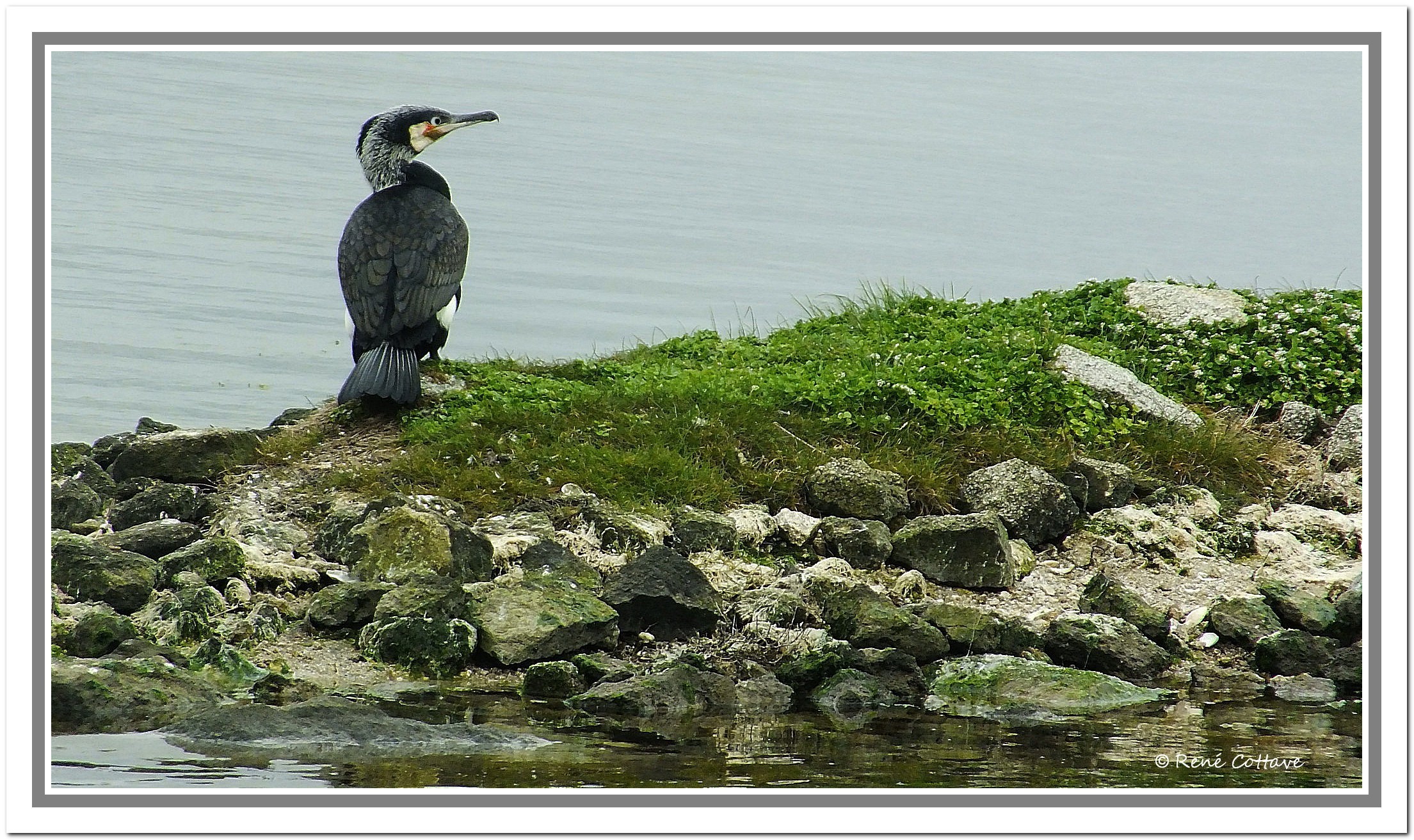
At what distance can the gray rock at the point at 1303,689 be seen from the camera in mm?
5895

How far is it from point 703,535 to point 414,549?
1422 mm

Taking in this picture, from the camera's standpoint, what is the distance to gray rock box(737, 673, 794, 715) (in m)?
5.45

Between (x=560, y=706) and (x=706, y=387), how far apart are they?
140 inches

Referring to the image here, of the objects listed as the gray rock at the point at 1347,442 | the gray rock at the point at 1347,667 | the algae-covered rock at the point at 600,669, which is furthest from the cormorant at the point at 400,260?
the gray rock at the point at 1347,442

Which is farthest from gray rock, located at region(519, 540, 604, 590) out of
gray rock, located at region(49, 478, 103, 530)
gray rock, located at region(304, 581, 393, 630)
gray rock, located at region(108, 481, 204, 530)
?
gray rock, located at region(49, 478, 103, 530)

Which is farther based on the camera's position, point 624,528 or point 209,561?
point 624,528

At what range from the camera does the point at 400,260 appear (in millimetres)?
8109

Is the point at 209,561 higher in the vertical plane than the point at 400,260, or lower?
lower

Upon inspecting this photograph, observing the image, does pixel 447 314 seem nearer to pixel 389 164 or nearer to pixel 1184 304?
pixel 389 164

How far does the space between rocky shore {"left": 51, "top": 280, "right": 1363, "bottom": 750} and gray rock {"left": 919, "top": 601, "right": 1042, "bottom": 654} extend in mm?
11

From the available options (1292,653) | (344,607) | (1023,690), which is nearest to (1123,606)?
(1292,653)

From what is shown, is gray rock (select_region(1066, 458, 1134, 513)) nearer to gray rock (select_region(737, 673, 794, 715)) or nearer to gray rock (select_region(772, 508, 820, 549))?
gray rock (select_region(772, 508, 820, 549))

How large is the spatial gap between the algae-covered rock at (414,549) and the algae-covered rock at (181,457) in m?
1.45

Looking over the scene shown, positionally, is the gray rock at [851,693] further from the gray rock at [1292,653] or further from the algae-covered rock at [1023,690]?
the gray rock at [1292,653]
